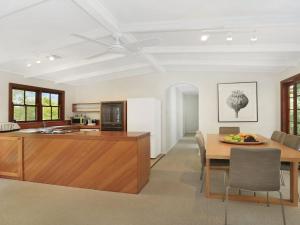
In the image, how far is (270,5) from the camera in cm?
261

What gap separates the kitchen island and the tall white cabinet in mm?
1899

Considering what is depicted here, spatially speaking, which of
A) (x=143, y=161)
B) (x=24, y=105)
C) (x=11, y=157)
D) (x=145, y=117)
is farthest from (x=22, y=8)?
(x=145, y=117)

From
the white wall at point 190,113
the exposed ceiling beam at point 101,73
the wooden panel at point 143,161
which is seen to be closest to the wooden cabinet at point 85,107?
the exposed ceiling beam at point 101,73

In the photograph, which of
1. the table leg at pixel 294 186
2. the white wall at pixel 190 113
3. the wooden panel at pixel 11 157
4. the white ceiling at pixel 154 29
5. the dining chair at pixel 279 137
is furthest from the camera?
the white wall at pixel 190 113

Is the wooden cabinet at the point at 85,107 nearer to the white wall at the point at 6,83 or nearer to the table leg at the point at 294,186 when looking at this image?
the white wall at the point at 6,83

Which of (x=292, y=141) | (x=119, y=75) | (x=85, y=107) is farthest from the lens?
(x=85, y=107)

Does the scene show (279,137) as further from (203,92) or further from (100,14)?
(100,14)

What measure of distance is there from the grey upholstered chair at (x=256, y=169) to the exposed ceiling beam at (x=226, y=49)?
2437 mm

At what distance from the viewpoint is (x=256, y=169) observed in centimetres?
236

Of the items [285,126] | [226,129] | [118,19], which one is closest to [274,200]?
[226,129]

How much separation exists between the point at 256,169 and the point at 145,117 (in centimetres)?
373

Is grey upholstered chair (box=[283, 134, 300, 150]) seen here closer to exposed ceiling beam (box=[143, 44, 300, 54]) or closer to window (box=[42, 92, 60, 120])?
exposed ceiling beam (box=[143, 44, 300, 54])

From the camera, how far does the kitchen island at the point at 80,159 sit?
134 inches

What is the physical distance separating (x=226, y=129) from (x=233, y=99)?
4.09 feet
